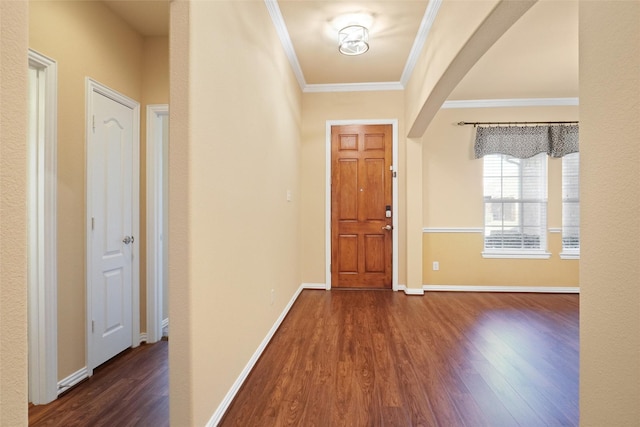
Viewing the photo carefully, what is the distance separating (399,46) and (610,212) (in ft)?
10.2

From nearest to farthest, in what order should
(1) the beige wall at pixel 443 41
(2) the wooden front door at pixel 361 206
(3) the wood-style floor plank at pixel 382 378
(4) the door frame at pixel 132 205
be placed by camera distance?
(3) the wood-style floor plank at pixel 382 378 → (1) the beige wall at pixel 443 41 → (4) the door frame at pixel 132 205 → (2) the wooden front door at pixel 361 206

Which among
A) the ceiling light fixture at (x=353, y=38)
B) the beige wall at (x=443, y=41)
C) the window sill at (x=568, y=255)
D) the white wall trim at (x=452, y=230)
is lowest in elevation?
the window sill at (x=568, y=255)

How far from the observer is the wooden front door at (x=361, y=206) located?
4496 millimetres

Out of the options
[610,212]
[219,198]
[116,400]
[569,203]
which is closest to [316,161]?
[219,198]

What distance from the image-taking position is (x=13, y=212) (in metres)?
0.67

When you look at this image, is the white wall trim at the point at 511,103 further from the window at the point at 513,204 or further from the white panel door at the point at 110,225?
the white panel door at the point at 110,225

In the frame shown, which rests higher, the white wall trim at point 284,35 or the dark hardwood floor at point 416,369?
the white wall trim at point 284,35

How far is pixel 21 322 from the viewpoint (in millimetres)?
A: 690

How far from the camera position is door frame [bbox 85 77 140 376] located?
2162 mm

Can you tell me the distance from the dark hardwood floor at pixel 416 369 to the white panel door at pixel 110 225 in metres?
1.14

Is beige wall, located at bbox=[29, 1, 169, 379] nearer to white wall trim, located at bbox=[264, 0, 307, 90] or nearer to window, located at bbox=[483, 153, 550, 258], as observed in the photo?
white wall trim, located at bbox=[264, 0, 307, 90]

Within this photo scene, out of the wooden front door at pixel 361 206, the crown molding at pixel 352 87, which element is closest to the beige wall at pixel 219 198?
the crown molding at pixel 352 87

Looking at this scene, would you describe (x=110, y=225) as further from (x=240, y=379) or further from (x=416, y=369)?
(x=416, y=369)

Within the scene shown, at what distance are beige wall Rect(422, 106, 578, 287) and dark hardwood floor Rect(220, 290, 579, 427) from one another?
34.1 inches
